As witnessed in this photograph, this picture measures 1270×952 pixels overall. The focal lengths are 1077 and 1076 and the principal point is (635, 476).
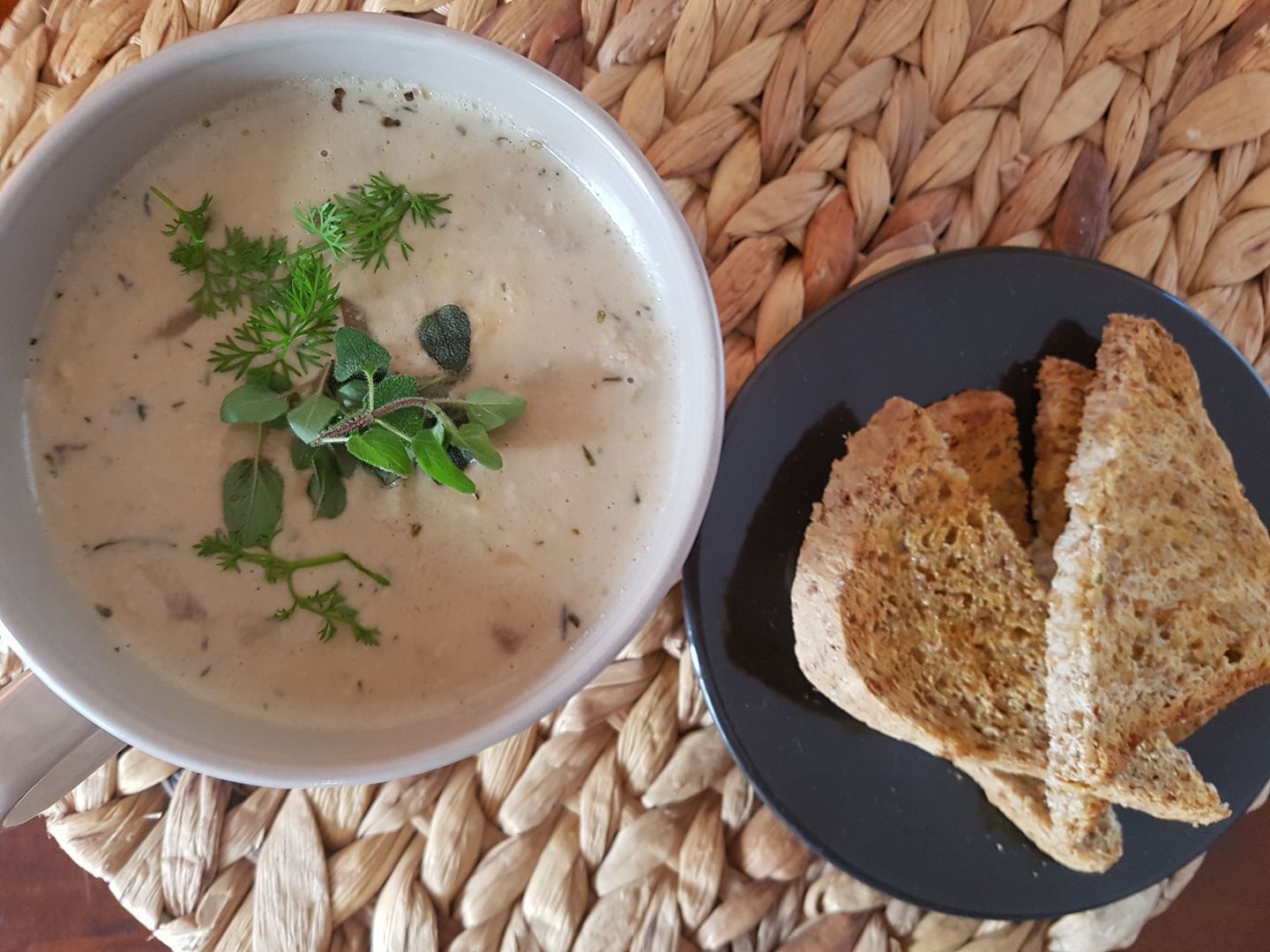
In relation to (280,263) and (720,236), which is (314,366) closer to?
(280,263)

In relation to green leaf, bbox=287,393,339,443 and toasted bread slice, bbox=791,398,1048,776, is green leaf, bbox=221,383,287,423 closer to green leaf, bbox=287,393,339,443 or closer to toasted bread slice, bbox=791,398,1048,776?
green leaf, bbox=287,393,339,443

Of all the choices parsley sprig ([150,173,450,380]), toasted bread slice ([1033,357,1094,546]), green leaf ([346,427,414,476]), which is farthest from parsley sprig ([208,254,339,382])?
toasted bread slice ([1033,357,1094,546])

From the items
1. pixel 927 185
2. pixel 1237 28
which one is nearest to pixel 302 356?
pixel 927 185

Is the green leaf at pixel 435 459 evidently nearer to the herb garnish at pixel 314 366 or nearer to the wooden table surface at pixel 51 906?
the herb garnish at pixel 314 366

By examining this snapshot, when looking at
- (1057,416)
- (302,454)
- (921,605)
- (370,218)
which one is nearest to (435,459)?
(302,454)

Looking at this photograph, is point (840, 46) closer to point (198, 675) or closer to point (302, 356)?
point (302, 356)

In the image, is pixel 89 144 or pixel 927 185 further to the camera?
pixel 927 185

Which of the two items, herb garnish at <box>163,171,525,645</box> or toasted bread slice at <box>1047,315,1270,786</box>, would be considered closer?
herb garnish at <box>163,171,525,645</box>
